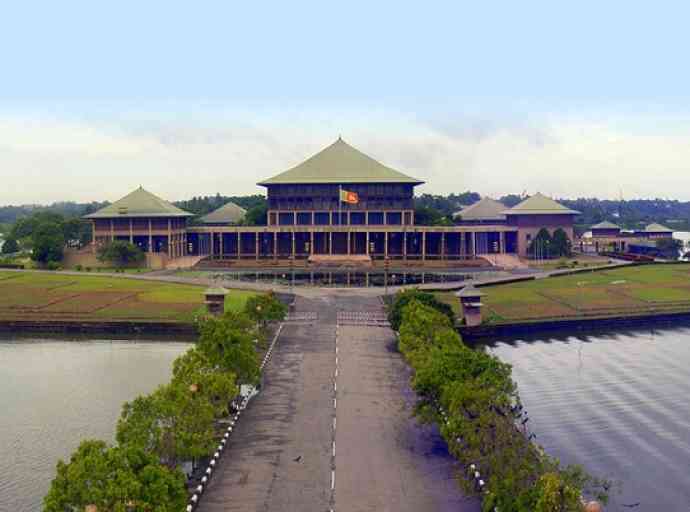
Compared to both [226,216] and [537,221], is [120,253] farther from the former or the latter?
[537,221]

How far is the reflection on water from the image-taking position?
88.1 m

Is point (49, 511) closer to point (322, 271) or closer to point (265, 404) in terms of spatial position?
point (265, 404)

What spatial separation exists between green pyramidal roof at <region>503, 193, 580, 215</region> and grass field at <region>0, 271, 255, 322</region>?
183 feet

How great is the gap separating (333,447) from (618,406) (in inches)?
712

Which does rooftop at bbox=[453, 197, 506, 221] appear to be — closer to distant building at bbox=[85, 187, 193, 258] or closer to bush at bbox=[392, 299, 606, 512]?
distant building at bbox=[85, 187, 193, 258]

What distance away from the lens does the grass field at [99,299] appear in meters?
66.2

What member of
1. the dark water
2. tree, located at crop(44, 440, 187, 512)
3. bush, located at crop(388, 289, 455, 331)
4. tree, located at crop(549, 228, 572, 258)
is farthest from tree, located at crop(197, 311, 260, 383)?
tree, located at crop(549, 228, 572, 258)

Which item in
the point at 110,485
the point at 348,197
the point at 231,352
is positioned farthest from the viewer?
the point at 348,197

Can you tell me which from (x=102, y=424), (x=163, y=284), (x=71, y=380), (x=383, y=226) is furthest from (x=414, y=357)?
(x=383, y=226)

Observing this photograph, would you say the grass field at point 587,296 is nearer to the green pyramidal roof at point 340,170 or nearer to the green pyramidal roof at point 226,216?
the green pyramidal roof at point 340,170

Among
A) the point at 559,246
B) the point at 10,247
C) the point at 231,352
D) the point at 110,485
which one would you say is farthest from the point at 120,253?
the point at 110,485

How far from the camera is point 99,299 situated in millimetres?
73625

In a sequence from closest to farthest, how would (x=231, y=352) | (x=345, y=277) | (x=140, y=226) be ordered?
(x=231, y=352)
(x=345, y=277)
(x=140, y=226)

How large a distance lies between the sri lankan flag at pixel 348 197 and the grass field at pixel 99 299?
36428 mm
